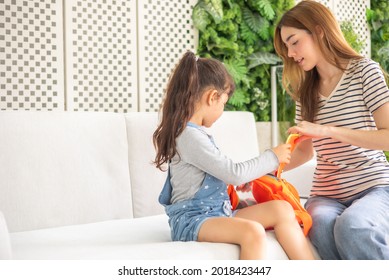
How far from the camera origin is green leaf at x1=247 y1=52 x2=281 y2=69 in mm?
4609

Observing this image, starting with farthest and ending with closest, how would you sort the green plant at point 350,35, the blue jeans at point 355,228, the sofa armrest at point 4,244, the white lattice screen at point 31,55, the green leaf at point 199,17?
1. the green plant at point 350,35
2. the green leaf at point 199,17
3. the white lattice screen at point 31,55
4. the blue jeans at point 355,228
5. the sofa armrest at point 4,244

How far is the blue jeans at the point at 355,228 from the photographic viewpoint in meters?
2.19

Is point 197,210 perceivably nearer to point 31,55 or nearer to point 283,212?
point 283,212

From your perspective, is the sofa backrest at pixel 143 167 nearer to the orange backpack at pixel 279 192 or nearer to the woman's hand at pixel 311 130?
the orange backpack at pixel 279 192

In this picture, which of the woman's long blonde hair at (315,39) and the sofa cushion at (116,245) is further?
the woman's long blonde hair at (315,39)

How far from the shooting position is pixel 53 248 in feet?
7.38

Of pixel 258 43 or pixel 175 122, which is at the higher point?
pixel 258 43

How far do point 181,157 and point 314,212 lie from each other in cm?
62

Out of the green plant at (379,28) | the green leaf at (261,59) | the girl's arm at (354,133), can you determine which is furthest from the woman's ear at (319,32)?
the green plant at (379,28)

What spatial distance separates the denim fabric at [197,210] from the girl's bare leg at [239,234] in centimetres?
4

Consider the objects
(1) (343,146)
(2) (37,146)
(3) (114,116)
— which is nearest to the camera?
A: (1) (343,146)

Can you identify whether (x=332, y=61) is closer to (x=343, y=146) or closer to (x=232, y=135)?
(x=343, y=146)

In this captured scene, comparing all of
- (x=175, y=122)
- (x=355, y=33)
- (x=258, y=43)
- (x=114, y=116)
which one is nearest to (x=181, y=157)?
(x=175, y=122)

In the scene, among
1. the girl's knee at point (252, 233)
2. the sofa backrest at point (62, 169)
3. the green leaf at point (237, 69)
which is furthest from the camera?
the green leaf at point (237, 69)
